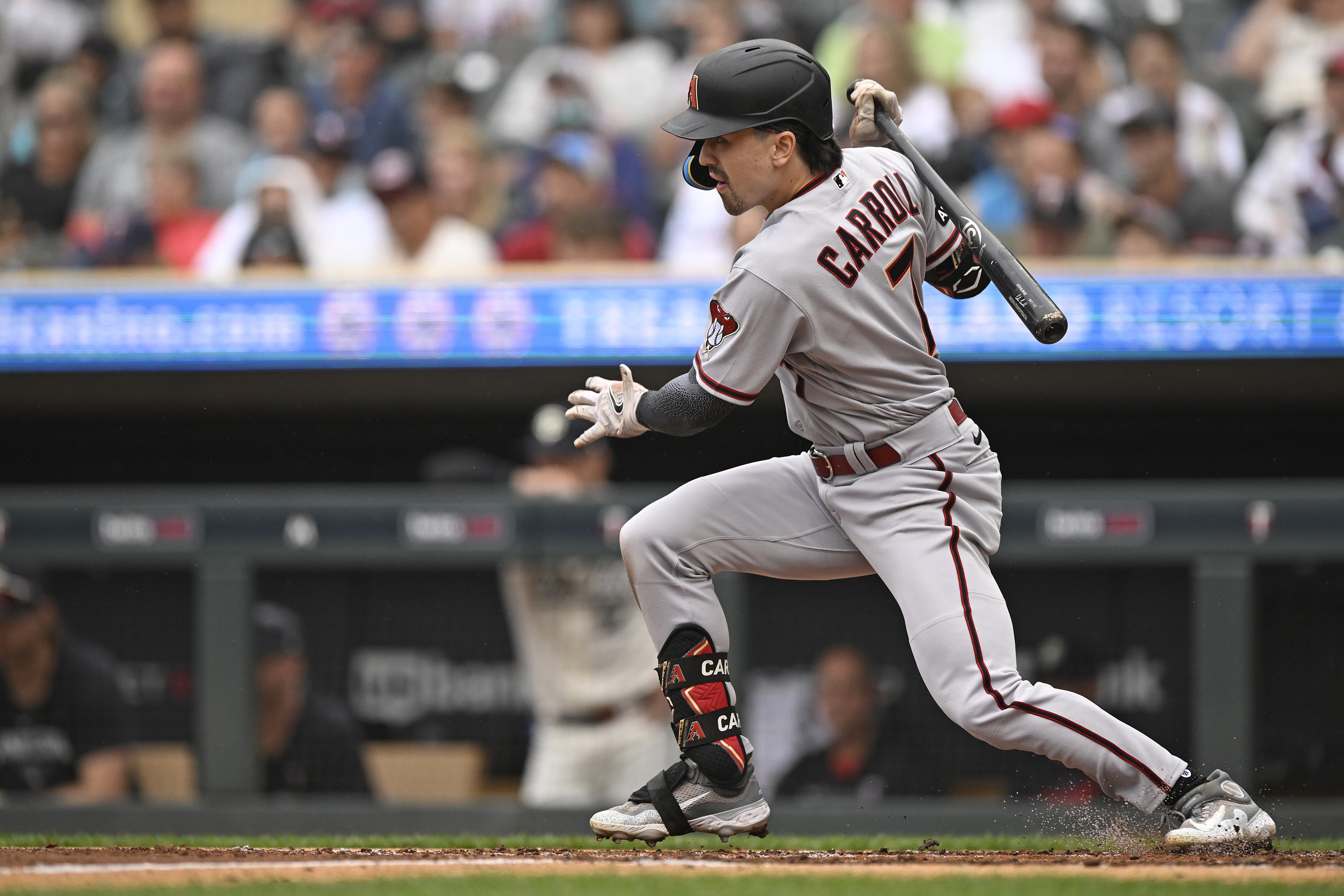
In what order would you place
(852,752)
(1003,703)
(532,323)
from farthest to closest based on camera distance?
(532,323) → (852,752) → (1003,703)

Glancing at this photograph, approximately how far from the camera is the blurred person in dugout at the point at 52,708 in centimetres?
485

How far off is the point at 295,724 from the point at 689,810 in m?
2.18

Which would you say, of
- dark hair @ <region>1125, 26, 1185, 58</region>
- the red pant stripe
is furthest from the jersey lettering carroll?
dark hair @ <region>1125, 26, 1185, 58</region>

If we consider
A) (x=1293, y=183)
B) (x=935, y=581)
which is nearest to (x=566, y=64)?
(x=1293, y=183)

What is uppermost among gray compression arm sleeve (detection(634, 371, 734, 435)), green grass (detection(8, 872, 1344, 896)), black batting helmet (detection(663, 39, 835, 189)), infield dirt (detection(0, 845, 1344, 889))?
black batting helmet (detection(663, 39, 835, 189))

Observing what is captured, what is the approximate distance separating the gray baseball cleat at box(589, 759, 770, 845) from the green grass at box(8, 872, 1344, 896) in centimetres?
26

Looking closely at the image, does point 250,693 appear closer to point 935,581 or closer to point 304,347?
point 304,347

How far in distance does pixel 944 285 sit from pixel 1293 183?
3.81 m

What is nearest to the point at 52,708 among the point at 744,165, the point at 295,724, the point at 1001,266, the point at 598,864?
the point at 295,724

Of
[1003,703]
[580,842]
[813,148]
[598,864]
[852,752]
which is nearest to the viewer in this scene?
[1003,703]

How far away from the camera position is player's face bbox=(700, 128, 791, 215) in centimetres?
276

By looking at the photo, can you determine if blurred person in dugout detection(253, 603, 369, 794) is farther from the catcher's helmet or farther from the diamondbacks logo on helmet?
the catcher's helmet

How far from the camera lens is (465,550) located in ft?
15.9

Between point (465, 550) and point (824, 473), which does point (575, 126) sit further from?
point (824, 473)
